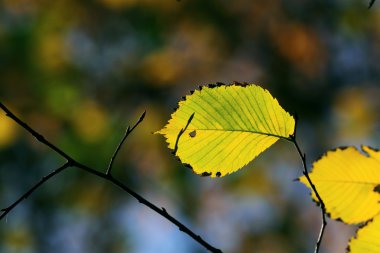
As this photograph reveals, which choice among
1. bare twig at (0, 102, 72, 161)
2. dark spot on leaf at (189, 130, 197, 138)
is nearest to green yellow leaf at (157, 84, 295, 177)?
dark spot on leaf at (189, 130, 197, 138)

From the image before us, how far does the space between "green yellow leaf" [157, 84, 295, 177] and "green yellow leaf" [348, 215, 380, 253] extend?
90 millimetres

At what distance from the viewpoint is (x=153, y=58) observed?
20.4 feet

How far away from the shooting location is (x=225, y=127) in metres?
0.47

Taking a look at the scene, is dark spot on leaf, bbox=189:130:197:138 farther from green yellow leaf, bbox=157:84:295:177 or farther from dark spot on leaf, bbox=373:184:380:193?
dark spot on leaf, bbox=373:184:380:193

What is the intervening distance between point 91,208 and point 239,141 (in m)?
6.01

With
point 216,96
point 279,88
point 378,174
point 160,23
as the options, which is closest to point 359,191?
point 378,174

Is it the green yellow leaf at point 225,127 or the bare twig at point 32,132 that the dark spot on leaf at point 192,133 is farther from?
the bare twig at point 32,132

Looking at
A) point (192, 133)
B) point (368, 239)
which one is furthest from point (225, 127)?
point (368, 239)

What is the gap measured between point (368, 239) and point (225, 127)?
14 cm

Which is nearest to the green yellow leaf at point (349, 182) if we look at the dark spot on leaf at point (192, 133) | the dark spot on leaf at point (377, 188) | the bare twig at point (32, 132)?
the dark spot on leaf at point (377, 188)

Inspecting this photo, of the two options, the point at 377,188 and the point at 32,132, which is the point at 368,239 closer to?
the point at 377,188

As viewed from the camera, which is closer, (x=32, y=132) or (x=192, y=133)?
(x=32, y=132)

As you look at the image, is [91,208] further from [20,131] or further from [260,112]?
[260,112]

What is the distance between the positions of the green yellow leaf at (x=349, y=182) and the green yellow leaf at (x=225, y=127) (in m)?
0.06
